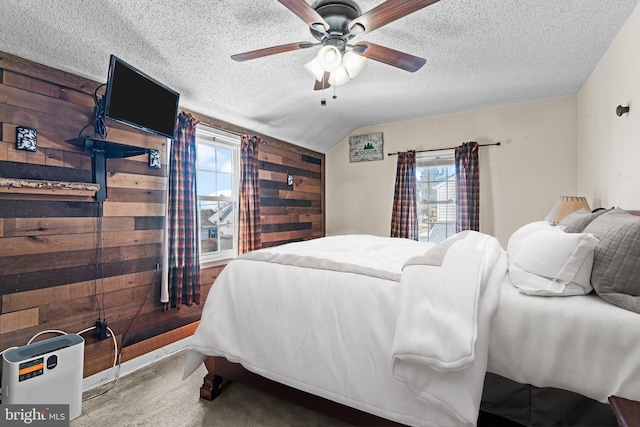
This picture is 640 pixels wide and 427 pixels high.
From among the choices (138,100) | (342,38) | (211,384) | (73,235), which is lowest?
(211,384)

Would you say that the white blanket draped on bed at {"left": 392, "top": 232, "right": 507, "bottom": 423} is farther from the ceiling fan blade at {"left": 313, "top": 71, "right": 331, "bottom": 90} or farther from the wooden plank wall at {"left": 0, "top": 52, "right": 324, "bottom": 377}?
the wooden plank wall at {"left": 0, "top": 52, "right": 324, "bottom": 377}

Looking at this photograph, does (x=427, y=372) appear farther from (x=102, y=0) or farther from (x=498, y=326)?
(x=102, y=0)

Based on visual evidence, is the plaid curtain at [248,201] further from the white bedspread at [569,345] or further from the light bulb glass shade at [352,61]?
the white bedspread at [569,345]

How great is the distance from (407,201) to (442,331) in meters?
3.16

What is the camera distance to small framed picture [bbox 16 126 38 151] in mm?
1875

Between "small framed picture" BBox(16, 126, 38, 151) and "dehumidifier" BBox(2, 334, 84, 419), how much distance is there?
1.16 metres

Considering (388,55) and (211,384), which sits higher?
(388,55)

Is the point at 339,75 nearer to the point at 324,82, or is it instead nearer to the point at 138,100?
the point at 324,82

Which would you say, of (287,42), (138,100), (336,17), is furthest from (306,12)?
(138,100)

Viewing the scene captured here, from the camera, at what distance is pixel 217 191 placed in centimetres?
338

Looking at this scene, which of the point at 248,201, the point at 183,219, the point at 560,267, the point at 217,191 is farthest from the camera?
the point at 248,201

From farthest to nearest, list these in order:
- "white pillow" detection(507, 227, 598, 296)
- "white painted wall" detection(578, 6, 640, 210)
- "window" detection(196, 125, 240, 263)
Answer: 1. "window" detection(196, 125, 240, 263)
2. "white painted wall" detection(578, 6, 640, 210)
3. "white pillow" detection(507, 227, 598, 296)

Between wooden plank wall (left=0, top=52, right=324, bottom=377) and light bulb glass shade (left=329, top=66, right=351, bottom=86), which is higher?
light bulb glass shade (left=329, top=66, right=351, bottom=86)

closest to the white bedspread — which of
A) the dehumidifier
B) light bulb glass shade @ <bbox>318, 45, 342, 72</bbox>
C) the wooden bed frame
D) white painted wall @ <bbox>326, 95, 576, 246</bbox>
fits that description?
the wooden bed frame
